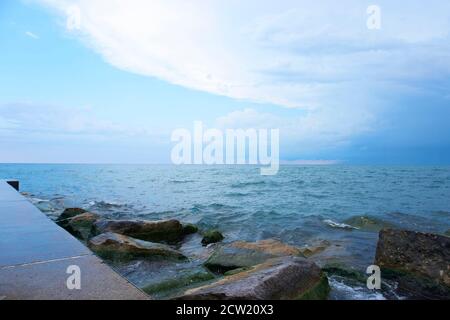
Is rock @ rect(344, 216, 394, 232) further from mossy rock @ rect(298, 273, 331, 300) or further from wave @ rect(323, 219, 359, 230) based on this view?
mossy rock @ rect(298, 273, 331, 300)

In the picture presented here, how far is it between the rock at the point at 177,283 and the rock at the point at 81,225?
480 centimetres

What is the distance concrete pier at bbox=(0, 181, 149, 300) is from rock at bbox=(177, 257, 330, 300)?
2.67 ft

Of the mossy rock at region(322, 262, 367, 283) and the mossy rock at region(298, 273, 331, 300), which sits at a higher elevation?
the mossy rock at region(298, 273, 331, 300)

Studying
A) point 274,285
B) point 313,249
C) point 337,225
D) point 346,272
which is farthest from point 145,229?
point 337,225

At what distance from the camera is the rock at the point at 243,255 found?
5609mm

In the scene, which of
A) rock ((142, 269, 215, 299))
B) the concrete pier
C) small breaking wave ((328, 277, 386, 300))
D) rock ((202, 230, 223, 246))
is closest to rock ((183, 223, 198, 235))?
rock ((202, 230, 223, 246))

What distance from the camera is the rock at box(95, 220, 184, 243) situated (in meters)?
8.44

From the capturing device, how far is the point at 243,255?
5.96 meters

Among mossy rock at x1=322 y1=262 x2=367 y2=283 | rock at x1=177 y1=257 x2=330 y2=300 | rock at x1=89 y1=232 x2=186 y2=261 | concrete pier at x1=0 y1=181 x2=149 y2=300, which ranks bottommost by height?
mossy rock at x1=322 y1=262 x2=367 y2=283
